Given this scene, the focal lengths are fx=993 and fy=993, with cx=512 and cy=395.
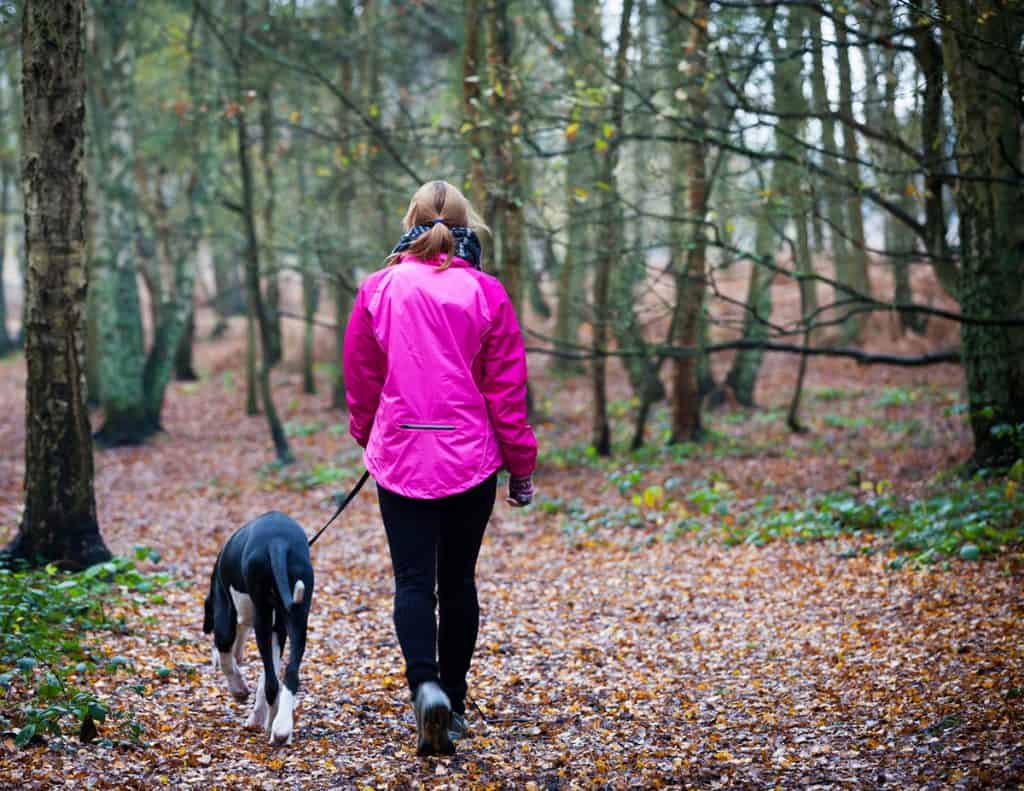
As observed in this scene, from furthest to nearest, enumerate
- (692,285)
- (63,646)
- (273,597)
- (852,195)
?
(692,285) < (852,195) < (63,646) < (273,597)

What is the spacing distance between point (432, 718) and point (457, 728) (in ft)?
1.49

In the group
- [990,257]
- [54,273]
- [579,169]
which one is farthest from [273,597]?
[579,169]

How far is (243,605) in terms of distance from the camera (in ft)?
14.5

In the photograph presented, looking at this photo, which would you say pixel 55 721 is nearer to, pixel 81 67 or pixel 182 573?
pixel 182 573

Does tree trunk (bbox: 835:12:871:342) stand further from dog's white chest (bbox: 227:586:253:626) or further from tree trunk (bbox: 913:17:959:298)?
dog's white chest (bbox: 227:586:253:626)

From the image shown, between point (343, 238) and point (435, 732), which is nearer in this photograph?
point (435, 732)

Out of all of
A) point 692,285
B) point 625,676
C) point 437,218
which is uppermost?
point 692,285

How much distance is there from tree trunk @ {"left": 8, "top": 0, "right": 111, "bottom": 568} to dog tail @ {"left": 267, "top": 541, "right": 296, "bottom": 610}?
3347 millimetres

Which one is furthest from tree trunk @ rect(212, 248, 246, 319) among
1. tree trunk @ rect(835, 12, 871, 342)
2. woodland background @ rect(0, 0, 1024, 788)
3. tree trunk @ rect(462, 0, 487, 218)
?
tree trunk @ rect(462, 0, 487, 218)

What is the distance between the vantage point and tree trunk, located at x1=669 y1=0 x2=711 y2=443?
11.1m

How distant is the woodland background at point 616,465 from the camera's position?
4.36 meters

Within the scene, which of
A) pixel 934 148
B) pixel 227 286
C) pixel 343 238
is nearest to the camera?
pixel 934 148

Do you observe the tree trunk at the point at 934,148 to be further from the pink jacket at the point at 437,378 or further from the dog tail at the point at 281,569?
the dog tail at the point at 281,569

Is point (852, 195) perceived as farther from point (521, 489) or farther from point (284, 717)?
point (284, 717)
